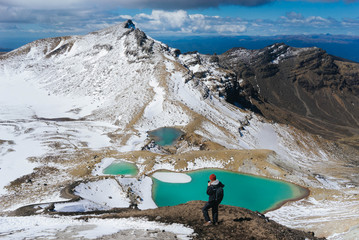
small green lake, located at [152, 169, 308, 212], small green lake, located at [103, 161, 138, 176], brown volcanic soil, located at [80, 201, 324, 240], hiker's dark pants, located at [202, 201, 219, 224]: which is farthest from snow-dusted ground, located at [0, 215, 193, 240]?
small green lake, located at [103, 161, 138, 176]

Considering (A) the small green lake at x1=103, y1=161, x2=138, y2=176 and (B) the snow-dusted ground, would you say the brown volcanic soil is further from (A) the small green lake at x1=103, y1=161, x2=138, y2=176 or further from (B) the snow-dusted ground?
(A) the small green lake at x1=103, y1=161, x2=138, y2=176

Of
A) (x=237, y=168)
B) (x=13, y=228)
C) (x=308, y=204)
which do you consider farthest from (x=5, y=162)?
(x=308, y=204)

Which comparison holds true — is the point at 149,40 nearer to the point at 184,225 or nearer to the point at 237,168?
the point at 237,168

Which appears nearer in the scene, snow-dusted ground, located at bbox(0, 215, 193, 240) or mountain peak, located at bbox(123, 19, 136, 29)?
snow-dusted ground, located at bbox(0, 215, 193, 240)

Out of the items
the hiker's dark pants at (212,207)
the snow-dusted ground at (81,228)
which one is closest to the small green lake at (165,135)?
the snow-dusted ground at (81,228)

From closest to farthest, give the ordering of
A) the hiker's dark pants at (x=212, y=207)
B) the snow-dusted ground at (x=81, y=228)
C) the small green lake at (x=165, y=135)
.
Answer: the hiker's dark pants at (x=212, y=207)
the snow-dusted ground at (x=81, y=228)
the small green lake at (x=165, y=135)

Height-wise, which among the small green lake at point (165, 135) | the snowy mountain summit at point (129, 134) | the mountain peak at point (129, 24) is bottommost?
the small green lake at point (165, 135)

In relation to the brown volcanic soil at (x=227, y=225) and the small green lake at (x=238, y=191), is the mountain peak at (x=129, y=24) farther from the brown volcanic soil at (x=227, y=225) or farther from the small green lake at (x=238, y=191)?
Result: the brown volcanic soil at (x=227, y=225)

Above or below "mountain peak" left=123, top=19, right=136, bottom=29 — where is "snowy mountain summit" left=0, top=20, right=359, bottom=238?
below
